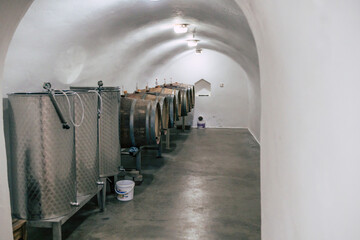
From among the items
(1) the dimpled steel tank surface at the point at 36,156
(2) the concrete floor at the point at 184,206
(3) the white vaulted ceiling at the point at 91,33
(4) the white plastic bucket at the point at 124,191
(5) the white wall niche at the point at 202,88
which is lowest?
(2) the concrete floor at the point at 184,206

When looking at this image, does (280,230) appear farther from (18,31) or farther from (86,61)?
(86,61)

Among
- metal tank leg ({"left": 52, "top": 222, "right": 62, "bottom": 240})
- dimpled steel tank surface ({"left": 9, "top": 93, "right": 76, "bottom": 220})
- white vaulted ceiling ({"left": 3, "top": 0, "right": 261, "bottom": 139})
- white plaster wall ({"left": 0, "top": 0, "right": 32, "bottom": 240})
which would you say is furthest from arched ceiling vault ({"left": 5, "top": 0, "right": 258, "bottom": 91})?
metal tank leg ({"left": 52, "top": 222, "right": 62, "bottom": 240})

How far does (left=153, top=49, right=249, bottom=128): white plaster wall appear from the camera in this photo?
13086 mm

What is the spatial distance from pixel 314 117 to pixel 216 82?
12229mm

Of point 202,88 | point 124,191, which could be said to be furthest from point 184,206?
point 202,88

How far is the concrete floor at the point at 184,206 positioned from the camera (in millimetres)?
3943

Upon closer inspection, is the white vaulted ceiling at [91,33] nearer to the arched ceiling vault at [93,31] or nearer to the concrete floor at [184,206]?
the arched ceiling vault at [93,31]

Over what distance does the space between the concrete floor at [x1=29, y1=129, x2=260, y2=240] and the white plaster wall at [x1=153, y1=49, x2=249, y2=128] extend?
5.39 m

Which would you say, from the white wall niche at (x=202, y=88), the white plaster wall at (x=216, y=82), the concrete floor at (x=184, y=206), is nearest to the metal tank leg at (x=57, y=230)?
the concrete floor at (x=184, y=206)

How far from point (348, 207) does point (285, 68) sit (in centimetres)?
75

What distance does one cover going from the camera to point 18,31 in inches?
150

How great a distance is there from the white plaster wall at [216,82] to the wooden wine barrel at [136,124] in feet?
24.7

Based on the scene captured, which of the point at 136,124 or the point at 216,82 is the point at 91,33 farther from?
the point at 216,82

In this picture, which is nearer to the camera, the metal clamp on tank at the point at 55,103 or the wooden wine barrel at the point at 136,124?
the metal clamp on tank at the point at 55,103
